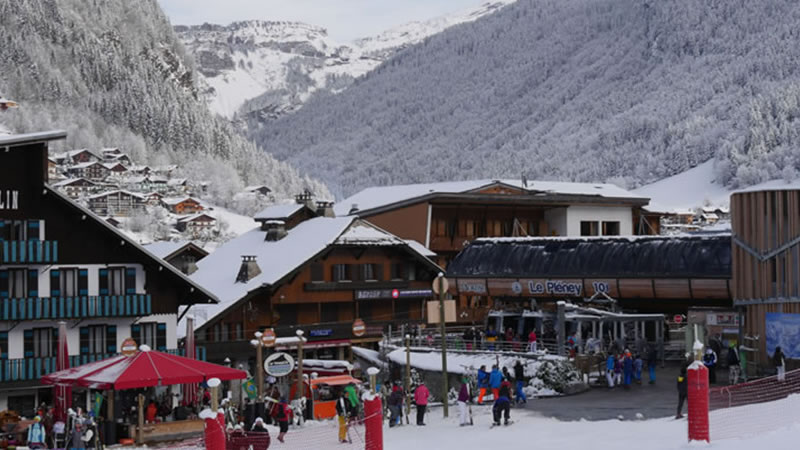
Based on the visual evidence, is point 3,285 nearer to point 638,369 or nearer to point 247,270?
point 247,270

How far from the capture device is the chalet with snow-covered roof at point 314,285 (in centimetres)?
6191

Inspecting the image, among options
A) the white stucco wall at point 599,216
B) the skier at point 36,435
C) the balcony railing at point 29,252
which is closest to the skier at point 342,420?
the skier at point 36,435

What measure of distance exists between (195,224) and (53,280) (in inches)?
5978

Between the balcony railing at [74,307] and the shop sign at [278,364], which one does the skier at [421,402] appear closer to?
the shop sign at [278,364]

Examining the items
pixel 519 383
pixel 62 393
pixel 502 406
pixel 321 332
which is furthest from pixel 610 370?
pixel 321 332

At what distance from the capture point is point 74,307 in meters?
46.8

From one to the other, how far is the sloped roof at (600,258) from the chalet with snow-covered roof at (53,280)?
639 inches

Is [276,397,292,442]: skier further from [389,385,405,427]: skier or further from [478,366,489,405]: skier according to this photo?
[478,366,489,405]: skier

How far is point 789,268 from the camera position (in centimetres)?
3781

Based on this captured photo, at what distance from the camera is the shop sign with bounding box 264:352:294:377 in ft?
131

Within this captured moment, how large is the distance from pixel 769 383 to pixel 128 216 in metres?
173

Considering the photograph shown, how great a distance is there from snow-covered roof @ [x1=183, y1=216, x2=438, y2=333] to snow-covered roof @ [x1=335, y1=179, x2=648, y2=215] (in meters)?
11.9

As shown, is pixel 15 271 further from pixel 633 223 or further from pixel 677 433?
pixel 633 223

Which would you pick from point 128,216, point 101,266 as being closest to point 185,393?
point 101,266
